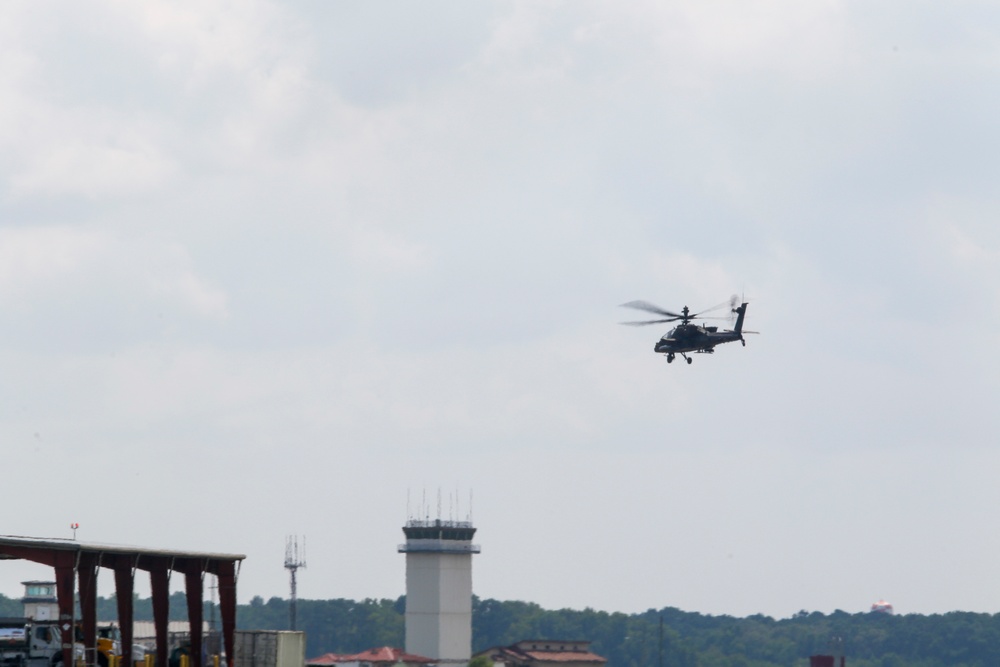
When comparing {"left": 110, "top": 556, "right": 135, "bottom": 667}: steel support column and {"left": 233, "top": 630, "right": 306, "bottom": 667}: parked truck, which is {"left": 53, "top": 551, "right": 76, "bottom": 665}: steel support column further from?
{"left": 233, "top": 630, "right": 306, "bottom": 667}: parked truck

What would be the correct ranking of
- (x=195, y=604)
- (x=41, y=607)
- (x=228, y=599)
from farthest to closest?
1. (x=41, y=607)
2. (x=228, y=599)
3. (x=195, y=604)

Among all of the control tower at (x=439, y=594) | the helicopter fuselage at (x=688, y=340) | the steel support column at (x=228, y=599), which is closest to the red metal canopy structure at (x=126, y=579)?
the steel support column at (x=228, y=599)

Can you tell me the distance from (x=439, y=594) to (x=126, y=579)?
139 metres

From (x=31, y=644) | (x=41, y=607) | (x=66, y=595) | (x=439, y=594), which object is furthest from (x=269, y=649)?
(x=439, y=594)

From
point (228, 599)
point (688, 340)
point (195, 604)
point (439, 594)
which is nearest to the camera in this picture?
point (195, 604)

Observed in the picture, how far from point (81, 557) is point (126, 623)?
4143 millimetres

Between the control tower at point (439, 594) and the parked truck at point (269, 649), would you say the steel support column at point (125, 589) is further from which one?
the control tower at point (439, 594)

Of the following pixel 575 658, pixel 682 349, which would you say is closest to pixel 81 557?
pixel 682 349

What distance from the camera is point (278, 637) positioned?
2352 inches

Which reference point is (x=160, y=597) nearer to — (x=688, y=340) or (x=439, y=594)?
(x=688, y=340)

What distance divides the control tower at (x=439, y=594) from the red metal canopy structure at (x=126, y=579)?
429 feet

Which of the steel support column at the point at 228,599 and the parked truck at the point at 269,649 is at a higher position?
the steel support column at the point at 228,599

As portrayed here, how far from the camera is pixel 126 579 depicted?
54656mm

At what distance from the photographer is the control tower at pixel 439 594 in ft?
621
